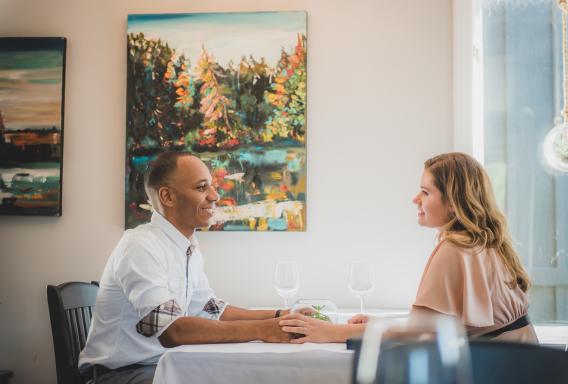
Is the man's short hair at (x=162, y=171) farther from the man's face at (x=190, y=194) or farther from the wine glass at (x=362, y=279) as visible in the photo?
the wine glass at (x=362, y=279)

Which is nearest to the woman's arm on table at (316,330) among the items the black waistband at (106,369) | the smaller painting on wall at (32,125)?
the black waistband at (106,369)

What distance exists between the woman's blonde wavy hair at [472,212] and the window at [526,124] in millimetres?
1013

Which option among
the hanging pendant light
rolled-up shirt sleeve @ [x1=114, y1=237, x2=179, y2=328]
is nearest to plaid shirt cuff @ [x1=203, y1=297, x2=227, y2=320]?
rolled-up shirt sleeve @ [x1=114, y1=237, x2=179, y2=328]

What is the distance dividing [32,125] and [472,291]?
2.47 metres

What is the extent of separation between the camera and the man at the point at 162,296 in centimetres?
164

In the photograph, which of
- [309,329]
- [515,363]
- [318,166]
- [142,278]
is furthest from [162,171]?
[515,363]

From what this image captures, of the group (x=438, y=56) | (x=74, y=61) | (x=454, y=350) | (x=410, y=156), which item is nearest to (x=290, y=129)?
(x=410, y=156)

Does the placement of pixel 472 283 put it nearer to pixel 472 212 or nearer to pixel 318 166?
pixel 472 212

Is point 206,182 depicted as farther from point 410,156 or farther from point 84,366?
point 410,156

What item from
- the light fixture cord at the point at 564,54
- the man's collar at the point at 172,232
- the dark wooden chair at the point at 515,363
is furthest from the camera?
the light fixture cord at the point at 564,54

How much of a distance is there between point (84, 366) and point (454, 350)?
5.33 ft

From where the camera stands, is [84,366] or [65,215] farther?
[65,215]

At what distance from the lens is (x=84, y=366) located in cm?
193

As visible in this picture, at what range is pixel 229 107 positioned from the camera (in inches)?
117
